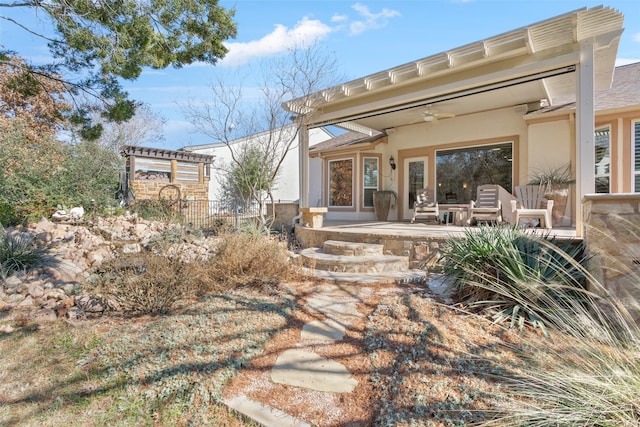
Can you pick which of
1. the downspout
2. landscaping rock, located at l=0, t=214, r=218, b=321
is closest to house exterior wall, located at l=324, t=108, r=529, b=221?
the downspout

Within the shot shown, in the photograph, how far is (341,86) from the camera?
6.29m

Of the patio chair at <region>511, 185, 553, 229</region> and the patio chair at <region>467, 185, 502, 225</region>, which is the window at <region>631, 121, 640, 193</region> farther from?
the patio chair at <region>467, 185, 502, 225</region>

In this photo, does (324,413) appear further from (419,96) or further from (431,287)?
(419,96)

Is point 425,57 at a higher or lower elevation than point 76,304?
higher

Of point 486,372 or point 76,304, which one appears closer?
point 486,372

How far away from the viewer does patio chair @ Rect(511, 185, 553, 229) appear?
5.89 meters

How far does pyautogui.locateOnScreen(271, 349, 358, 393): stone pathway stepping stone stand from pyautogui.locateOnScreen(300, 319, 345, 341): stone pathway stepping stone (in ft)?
0.76

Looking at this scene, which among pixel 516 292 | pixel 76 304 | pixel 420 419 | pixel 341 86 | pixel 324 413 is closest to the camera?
pixel 420 419

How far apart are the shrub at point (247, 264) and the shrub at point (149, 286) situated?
0.46 meters

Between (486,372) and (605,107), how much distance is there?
22.8 feet

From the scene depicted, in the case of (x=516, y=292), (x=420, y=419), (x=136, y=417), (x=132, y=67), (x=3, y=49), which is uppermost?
(x=3, y=49)

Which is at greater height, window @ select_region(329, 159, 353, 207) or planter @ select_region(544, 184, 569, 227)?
window @ select_region(329, 159, 353, 207)

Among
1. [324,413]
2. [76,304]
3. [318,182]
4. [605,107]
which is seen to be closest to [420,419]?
[324,413]

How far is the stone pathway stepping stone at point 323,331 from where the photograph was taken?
9.21ft
